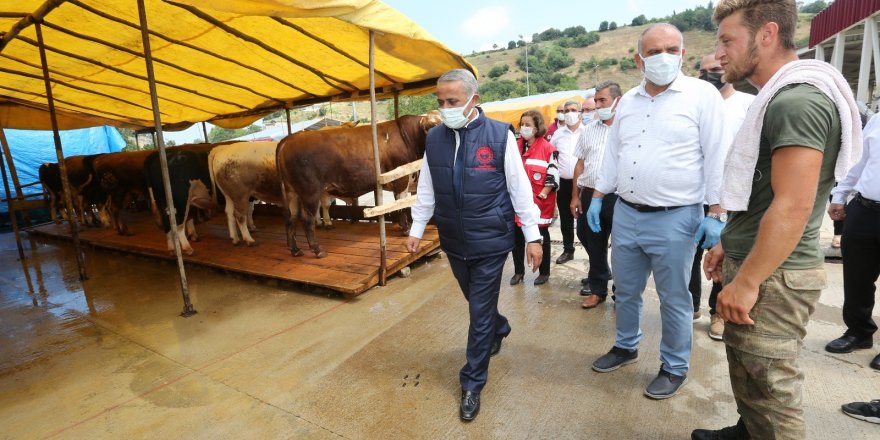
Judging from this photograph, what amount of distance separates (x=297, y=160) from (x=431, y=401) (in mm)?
3755

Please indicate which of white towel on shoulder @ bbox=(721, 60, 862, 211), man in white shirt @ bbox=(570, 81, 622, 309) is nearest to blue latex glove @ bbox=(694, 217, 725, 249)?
white towel on shoulder @ bbox=(721, 60, 862, 211)

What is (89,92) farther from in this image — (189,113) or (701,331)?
(701,331)

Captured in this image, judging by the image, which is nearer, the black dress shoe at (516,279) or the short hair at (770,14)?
the short hair at (770,14)

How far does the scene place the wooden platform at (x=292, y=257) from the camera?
15.5 ft

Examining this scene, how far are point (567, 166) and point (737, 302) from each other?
11.5 ft

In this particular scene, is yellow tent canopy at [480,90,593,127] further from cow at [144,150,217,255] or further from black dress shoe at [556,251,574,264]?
cow at [144,150,217,255]

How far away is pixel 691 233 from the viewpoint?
2.43 metres

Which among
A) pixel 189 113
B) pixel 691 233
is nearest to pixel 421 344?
pixel 691 233

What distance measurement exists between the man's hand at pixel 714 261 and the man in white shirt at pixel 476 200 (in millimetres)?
821

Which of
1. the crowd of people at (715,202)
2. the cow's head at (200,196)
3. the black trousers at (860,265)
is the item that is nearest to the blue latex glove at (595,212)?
the crowd of people at (715,202)

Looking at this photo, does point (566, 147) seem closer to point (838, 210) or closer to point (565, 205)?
point (565, 205)

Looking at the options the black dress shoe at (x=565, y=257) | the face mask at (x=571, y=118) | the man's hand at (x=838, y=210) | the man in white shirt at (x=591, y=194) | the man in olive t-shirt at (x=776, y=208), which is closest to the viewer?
the man in olive t-shirt at (x=776, y=208)

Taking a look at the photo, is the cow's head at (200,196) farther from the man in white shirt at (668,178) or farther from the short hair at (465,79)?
the man in white shirt at (668,178)

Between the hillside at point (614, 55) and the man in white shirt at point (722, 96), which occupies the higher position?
the hillside at point (614, 55)
